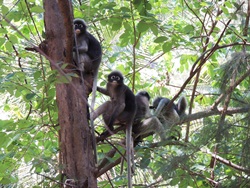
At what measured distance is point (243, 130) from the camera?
3.35 m

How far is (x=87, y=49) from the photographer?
18.8 ft

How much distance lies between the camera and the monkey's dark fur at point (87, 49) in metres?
5.52

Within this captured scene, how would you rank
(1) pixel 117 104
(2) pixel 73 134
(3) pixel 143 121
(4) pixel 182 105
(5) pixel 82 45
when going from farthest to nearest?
(4) pixel 182 105 → (3) pixel 143 121 → (1) pixel 117 104 → (5) pixel 82 45 → (2) pixel 73 134

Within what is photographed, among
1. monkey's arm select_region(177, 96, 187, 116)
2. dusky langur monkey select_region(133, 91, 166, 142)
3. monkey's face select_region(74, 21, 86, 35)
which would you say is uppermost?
monkey's face select_region(74, 21, 86, 35)

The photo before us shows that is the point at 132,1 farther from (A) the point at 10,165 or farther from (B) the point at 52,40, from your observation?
(A) the point at 10,165

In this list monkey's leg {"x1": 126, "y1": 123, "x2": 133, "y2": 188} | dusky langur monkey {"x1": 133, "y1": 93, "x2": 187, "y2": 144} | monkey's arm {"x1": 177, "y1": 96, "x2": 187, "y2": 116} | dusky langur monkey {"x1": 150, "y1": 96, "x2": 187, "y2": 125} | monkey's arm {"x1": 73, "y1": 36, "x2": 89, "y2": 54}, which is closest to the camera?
monkey's leg {"x1": 126, "y1": 123, "x2": 133, "y2": 188}

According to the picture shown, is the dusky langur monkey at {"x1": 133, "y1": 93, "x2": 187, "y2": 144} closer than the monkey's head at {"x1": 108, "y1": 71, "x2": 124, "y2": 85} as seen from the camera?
Yes

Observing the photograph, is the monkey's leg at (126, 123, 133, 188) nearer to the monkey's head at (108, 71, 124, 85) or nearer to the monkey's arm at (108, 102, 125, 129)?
the monkey's arm at (108, 102, 125, 129)

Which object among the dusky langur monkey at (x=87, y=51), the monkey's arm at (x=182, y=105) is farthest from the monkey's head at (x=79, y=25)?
the monkey's arm at (x=182, y=105)

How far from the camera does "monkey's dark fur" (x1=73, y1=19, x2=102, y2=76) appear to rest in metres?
5.52

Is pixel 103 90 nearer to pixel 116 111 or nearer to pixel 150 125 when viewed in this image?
pixel 116 111

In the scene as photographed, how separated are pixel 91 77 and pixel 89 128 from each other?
1204 mm

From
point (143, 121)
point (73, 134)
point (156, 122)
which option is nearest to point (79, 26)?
point (156, 122)

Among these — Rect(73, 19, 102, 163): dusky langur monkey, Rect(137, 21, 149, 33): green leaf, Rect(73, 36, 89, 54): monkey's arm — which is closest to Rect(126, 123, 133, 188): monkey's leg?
Rect(73, 19, 102, 163): dusky langur monkey
